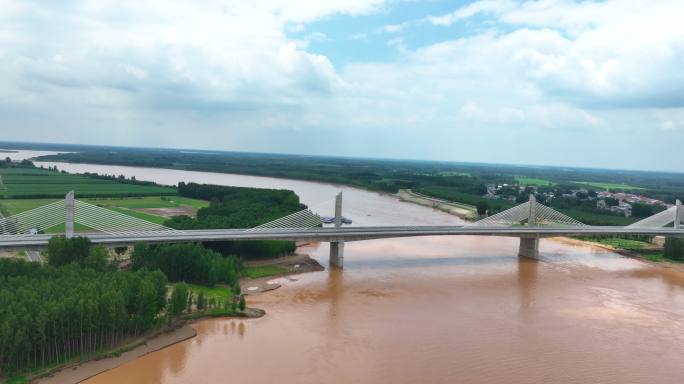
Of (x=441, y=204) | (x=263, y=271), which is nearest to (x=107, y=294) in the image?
(x=263, y=271)

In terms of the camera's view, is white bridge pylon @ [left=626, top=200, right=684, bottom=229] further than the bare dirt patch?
No

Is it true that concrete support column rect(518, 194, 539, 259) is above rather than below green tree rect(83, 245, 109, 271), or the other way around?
below

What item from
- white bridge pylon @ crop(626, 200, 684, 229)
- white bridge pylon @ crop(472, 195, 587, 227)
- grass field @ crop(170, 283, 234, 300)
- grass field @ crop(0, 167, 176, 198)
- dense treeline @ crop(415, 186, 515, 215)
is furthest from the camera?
dense treeline @ crop(415, 186, 515, 215)

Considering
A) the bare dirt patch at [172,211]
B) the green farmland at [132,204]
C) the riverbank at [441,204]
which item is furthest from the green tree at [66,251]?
the riverbank at [441,204]

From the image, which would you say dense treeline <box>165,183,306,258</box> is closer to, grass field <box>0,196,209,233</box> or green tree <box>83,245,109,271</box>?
grass field <box>0,196,209,233</box>

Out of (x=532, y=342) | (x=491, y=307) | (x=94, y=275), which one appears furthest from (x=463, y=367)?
(x=94, y=275)

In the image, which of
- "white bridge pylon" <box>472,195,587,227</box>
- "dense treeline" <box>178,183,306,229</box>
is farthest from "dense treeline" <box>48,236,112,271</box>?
"white bridge pylon" <box>472,195,587,227</box>

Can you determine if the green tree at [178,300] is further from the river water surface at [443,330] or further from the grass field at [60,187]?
the grass field at [60,187]
